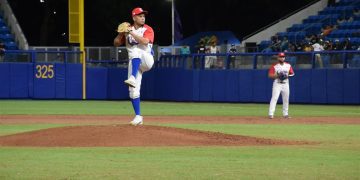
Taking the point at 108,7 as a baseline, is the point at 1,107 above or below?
below

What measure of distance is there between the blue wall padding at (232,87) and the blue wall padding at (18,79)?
322 inches

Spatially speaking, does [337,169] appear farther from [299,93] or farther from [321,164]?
[299,93]

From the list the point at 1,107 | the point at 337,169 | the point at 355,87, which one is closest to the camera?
the point at 337,169

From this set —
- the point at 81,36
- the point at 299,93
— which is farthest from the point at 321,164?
the point at 81,36

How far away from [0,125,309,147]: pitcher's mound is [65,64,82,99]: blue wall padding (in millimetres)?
20775

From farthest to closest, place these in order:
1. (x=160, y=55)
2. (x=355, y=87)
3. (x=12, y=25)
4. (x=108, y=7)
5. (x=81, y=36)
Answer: (x=108, y=7)
(x=12, y=25)
(x=160, y=55)
(x=81, y=36)
(x=355, y=87)

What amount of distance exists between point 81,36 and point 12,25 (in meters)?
7.67

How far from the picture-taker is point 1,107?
2773 centimetres

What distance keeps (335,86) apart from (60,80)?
1126 centimetres

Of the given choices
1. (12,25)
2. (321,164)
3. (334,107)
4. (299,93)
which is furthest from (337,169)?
(12,25)

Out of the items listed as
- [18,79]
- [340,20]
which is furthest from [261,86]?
[18,79]

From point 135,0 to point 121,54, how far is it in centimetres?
654

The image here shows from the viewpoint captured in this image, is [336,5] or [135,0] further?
[135,0]

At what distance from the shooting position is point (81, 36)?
33.3 m
